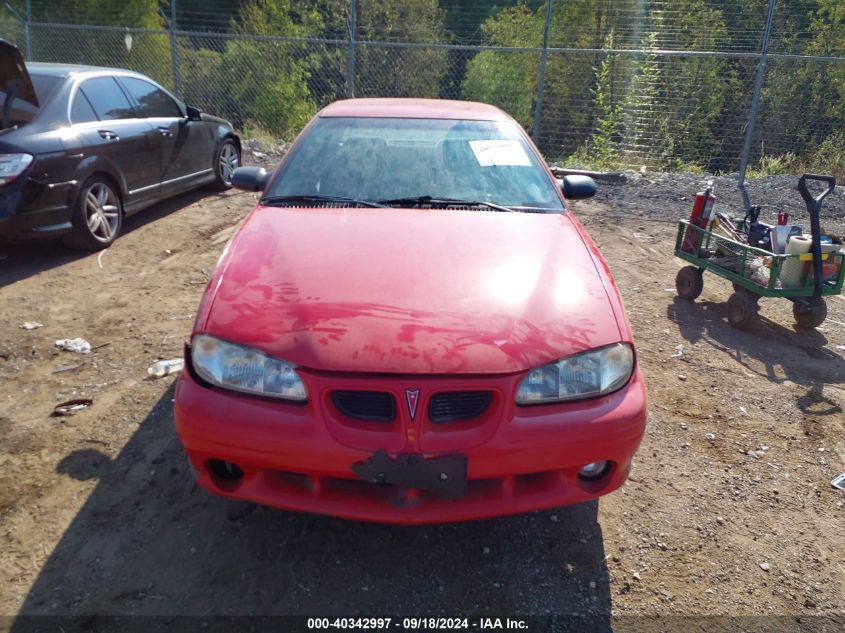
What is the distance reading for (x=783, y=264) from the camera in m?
4.63

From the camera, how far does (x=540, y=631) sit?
2.27 m

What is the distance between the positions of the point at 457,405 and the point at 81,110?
5083mm

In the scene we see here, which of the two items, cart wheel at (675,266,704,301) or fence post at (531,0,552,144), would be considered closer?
cart wheel at (675,266,704,301)

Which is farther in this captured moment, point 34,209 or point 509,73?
point 509,73

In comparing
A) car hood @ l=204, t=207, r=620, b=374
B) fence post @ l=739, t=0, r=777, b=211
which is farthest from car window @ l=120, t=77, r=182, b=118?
fence post @ l=739, t=0, r=777, b=211

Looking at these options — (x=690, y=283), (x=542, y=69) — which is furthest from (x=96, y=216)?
(x=542, y=69)

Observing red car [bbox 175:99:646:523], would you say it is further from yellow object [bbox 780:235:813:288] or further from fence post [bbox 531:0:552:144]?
fence post [bbox 531:0:552:144]

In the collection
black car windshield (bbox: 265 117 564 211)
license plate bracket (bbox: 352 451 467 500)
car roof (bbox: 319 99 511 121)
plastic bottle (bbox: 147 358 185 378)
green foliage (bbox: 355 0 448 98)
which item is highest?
green foliage (bbox: 355 0 448 98)

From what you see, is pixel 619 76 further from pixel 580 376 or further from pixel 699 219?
pixel 580 376

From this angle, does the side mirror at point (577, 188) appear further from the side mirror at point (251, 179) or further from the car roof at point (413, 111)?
the side mirror at point (251, 179)

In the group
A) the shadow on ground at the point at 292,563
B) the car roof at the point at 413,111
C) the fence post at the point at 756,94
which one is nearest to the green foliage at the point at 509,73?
the fence post at the point at 756,94

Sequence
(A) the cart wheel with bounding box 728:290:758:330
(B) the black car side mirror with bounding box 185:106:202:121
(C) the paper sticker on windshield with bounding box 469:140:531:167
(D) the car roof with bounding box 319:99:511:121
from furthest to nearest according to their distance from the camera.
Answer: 1. (B) the black car side mirror with bounding box 185:106:202:121
2. (A) the cart wheel with bounding box 728:290:758:330
3. (D) the car roof with bounding box 319:99:511:121
4. (C) the paper sticker on windshield with bounding box 469:140:531:167

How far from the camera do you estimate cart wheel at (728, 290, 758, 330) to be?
15.6ft

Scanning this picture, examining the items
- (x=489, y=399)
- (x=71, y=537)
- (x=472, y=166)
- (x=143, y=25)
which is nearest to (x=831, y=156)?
(x=472, y=166)
